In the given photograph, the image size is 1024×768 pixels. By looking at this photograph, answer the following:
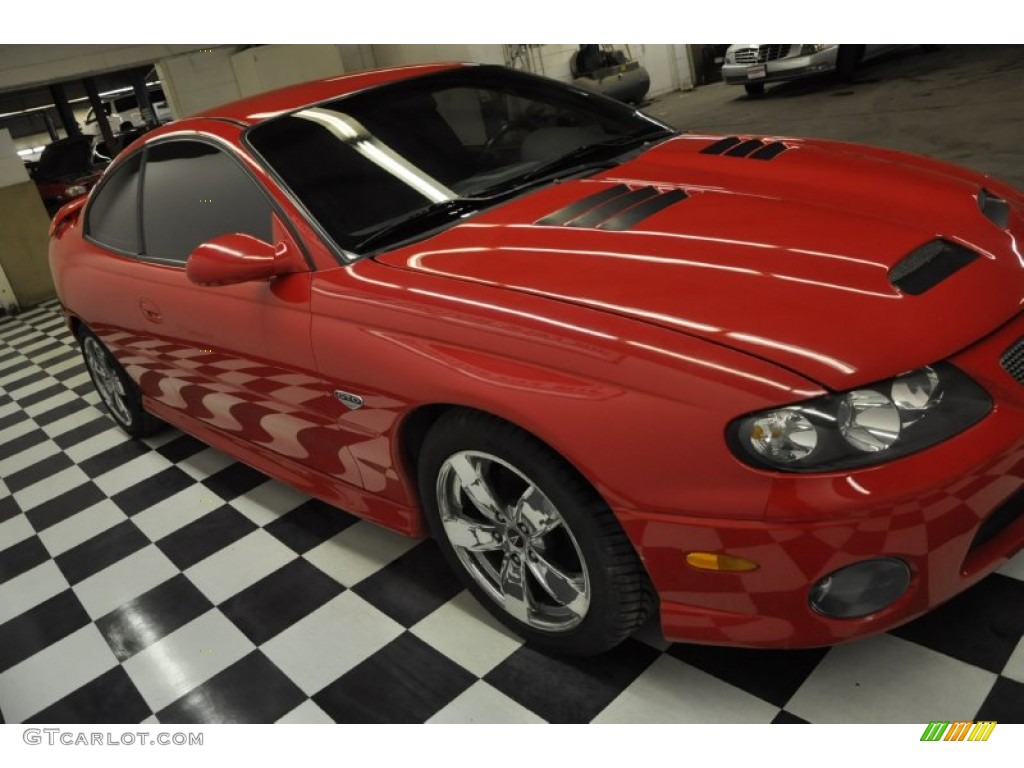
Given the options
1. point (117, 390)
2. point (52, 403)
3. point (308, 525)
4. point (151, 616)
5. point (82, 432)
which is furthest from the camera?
point (52, 403)

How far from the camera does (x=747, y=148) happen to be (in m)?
2.09

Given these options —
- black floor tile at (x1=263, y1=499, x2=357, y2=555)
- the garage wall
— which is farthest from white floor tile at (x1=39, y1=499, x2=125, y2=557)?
the garage wall

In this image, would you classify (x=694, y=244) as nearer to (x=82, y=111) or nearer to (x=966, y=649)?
(x=966, y=649)

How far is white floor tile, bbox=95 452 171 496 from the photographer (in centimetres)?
310

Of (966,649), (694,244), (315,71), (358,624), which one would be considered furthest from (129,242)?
(315,71)

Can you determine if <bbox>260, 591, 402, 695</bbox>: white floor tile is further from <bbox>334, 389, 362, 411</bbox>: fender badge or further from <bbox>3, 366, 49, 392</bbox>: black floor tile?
<bbox>3, 366, 49, 392</bbox>: black floor tile

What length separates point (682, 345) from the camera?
1.29m

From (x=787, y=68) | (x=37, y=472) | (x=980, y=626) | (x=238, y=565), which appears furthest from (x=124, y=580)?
(x=787, y=68)

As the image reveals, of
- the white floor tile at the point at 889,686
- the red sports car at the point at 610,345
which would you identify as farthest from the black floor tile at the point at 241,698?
the white floor tile at the point at 889,686

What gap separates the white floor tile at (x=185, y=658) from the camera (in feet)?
6.30

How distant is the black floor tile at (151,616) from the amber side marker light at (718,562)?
56.3 inches

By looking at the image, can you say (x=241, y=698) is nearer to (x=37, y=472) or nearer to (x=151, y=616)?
(x=151, y=616)

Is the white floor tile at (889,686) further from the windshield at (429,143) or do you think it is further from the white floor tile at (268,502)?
the white floor tile at (268,502)

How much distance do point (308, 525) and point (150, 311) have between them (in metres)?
0.83
